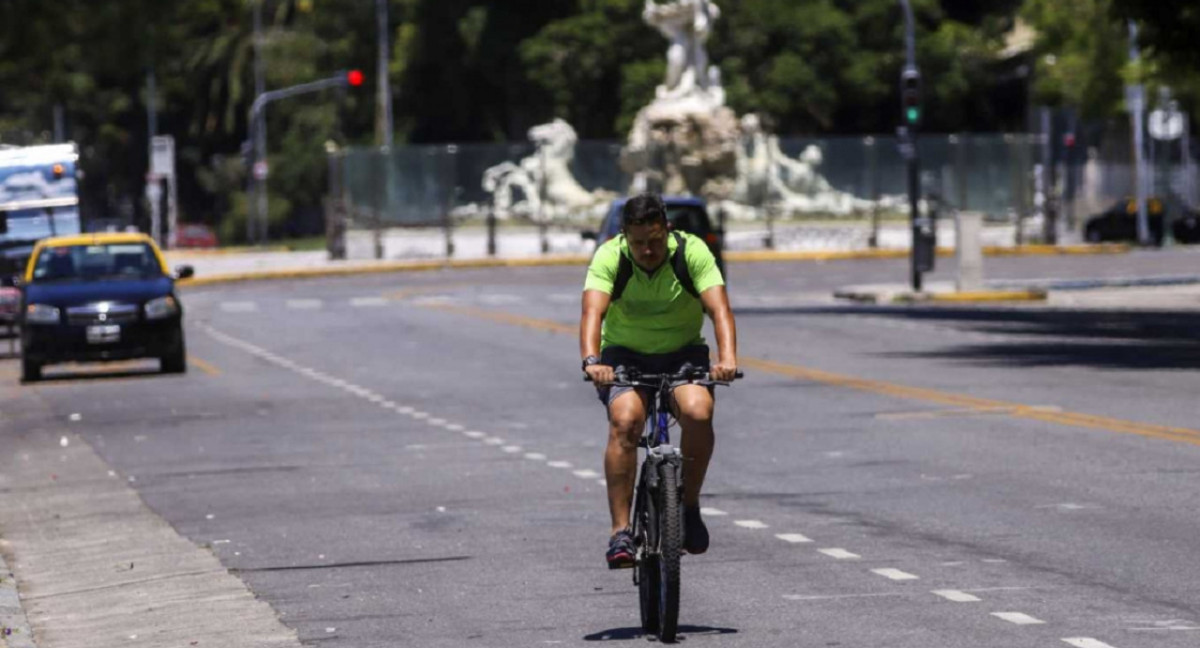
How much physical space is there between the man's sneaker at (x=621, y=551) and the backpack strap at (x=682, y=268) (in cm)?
96

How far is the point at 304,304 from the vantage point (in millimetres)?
44125

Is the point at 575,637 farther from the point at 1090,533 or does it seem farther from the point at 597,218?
the point at 597,218

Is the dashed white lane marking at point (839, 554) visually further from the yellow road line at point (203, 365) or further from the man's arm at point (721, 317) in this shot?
the yellow road line at point (203, 365)

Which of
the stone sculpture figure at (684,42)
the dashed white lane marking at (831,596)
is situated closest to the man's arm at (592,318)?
the dashed white lane marking at (831,596)

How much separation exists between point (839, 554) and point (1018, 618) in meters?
2.29

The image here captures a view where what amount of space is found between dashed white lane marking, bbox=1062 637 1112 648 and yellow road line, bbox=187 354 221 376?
1979 centimetres

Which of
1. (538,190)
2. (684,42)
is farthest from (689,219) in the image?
(684,42)

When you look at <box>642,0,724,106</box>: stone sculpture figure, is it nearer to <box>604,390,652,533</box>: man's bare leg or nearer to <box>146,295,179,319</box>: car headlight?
<box>146,295,179,319</box>: car headlight

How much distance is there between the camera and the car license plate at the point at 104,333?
2816 centimetres

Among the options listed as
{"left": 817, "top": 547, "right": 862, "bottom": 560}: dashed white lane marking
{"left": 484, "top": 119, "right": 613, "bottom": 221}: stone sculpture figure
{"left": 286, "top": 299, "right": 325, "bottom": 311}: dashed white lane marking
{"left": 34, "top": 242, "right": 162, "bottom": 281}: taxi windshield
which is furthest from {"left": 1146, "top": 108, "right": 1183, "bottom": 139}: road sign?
{"left": 817, "top": 547, "right": 862, "bottom": 560}: dashed white lane marking

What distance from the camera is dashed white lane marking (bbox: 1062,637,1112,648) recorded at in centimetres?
903

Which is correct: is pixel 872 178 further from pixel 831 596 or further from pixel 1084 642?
pixel 1084 642

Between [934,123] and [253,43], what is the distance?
26.7 metres

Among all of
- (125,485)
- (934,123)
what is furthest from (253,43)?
(125,485)
